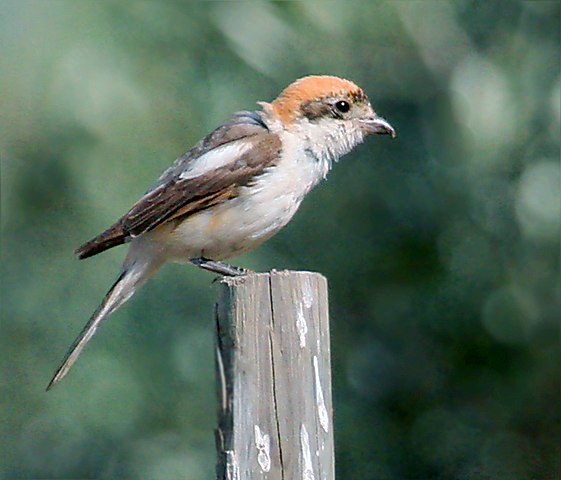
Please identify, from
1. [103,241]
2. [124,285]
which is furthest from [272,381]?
[124,285]

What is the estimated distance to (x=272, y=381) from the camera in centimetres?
385

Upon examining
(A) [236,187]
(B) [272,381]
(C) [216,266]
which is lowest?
(B) [272,381]

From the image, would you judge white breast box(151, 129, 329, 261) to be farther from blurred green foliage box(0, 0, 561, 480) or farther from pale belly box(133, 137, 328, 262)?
blurred green foliage box(0, 0, 561, 480)

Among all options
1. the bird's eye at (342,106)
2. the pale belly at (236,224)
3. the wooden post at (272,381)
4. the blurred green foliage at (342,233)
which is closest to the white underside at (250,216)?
the pale belly at (236,224)

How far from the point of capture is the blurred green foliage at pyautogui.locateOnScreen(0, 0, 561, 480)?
674 cm

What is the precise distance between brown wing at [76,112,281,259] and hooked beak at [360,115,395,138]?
1.61 feet

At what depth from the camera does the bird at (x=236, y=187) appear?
5.51 m

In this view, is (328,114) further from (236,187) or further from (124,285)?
(124,285)

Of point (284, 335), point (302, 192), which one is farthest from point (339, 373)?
point (284, 335)

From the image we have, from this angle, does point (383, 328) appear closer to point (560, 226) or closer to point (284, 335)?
point (560, 226)

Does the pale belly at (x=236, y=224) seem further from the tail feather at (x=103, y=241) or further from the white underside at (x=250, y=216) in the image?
the tail feather at (x=103, y=241)

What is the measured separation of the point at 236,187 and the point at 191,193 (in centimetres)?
20

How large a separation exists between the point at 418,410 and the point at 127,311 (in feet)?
Answer: 5.94

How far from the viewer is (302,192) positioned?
5.62 m
